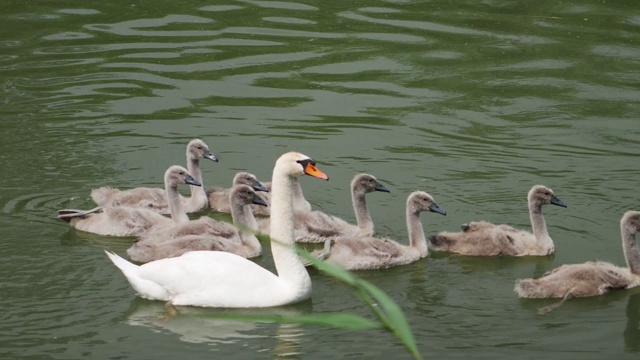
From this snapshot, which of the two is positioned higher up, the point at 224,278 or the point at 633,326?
the point at 224,278

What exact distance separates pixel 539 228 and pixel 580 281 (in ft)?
4.21

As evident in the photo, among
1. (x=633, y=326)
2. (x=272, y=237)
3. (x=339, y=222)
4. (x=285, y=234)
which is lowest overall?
(x=633, y=326)

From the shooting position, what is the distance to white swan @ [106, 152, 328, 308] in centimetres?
1066

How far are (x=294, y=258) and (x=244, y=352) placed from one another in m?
1.22

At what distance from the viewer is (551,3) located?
70.9ft

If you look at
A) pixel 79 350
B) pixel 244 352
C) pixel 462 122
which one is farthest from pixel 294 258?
pixel 462 122

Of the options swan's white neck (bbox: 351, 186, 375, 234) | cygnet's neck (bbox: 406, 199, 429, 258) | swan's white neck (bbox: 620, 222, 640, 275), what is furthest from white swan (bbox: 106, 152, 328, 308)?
swan's white neck (bbox: 620, 222, 640, 275)

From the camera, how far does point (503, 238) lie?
1212 centimetres

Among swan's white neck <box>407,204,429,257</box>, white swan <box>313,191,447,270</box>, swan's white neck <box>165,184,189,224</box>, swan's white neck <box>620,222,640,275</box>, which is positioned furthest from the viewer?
swan's white neck <box>165,184,189,224</box>

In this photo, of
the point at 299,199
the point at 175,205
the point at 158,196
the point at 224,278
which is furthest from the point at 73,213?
the point at 224,278

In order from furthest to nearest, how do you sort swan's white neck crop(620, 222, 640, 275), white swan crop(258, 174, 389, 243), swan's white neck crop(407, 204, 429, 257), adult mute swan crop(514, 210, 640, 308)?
1. white swan crop(258, 174, 389, 243)
2. swan's white neck crop(407, 204, 429, 257)
3. swan's white neck crop(620, 222, 640, 275)
4. adult mute swan crop(514, 210, 640, 308)

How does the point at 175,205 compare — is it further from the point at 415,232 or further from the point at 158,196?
the point at 415,232

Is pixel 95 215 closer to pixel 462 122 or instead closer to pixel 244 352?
pixel 244 352

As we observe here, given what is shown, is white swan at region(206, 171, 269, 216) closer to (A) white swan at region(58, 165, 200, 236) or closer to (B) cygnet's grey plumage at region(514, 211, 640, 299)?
(A) white swan at region(58, 165, 200, 236)
